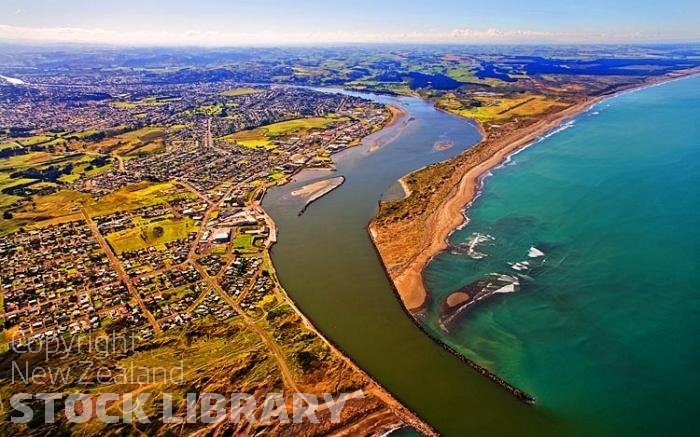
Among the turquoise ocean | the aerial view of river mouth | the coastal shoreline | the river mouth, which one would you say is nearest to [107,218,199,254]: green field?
the river mouth

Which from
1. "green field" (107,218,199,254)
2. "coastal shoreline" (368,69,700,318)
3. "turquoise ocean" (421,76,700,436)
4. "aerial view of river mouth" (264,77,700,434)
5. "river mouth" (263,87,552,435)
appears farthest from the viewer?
"green field" (107,218,199,254)

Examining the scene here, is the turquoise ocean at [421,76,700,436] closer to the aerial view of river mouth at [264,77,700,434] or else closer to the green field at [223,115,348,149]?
the aerial view of river mouth at [264,77,700,434]

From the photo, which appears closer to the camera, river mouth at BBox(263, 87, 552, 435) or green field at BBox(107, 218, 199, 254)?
river mouth at BBox(263, 87, 552, 435)

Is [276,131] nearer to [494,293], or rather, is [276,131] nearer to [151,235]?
[151,235]

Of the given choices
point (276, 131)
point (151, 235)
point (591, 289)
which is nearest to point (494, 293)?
point (591, 289)

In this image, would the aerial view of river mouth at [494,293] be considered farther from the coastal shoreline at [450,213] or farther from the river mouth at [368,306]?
the coastal shoreline at [450,213]

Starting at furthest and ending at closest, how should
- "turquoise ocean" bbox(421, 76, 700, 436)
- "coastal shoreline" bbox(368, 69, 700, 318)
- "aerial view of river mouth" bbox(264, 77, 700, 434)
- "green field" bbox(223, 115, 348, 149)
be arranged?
"green field" bbox(223, 115, 348, 149)
"coastal shoreline" bbox(368, 69, 700, 318)
"aerial view of river mouth" bbox(264, 77, 700, 434)
"turquoise ocean" bbox(421, 76, 700, 436)

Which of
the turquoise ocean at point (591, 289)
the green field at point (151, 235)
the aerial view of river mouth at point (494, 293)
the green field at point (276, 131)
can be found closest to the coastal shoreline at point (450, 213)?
the aerial view of river mouth at point (494, 293)
